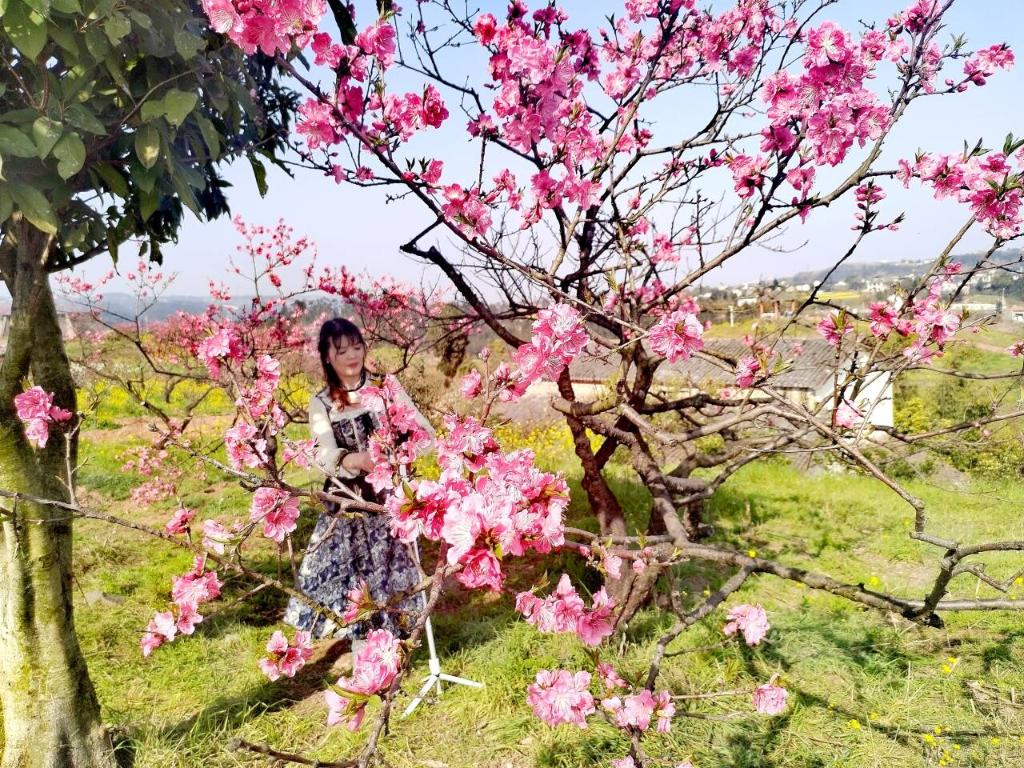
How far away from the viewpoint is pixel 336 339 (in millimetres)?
3156

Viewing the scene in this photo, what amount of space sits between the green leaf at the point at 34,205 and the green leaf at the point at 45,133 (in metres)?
0.14

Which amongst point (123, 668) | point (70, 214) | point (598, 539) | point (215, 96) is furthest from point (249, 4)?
point (123, 668)

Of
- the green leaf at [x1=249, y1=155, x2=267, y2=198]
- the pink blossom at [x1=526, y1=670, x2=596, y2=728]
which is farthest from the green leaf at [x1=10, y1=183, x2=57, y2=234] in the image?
the pink blossom at [x1=526, y1=670, x2=596, y2=728]

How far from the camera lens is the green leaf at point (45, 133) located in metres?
1.56

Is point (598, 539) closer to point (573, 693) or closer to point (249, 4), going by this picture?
point (573, 693)

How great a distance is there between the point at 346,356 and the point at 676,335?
1.97m

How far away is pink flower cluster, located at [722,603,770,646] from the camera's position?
6.91 feet

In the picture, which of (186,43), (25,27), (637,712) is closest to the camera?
(25,27)

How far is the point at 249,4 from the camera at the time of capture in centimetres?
156

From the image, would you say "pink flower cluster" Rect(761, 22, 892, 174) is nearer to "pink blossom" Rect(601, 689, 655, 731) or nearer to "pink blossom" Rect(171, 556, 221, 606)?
"pink blossom" Rect(601, 689, 655, 731)

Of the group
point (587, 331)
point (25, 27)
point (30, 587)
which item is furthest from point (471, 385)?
point (30, 587)

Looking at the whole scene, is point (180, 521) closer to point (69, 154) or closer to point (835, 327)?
point (69, 154)

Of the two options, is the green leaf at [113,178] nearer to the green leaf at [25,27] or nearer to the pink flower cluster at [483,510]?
the green leaf at [25,27]

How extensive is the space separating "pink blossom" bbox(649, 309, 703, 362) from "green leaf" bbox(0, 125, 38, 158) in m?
1.84
